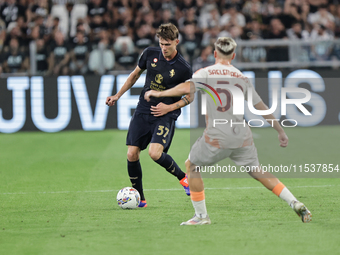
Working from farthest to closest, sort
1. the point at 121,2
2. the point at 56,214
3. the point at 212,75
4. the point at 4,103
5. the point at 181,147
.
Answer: the point at 121,2, the point at 4,103, the point at 181,147, the point at 56,214, the point at 212,75

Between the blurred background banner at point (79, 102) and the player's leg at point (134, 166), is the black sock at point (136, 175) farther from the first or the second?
the blurred background banner at point (79, 102)

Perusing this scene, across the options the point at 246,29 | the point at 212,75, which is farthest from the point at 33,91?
the point at 212,75

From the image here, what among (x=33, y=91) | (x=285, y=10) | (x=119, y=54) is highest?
(x=285, y=10)

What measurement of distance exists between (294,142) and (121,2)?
8.18 meters

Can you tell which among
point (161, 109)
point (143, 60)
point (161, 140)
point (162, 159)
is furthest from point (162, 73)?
point (162, 159)

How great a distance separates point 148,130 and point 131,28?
34.4ft

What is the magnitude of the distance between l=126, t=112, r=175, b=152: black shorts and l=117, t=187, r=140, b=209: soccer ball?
611 millimetres

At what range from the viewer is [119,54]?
15.1 m

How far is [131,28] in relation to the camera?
54.3 feet

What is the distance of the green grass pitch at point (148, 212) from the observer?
4668 millimetres

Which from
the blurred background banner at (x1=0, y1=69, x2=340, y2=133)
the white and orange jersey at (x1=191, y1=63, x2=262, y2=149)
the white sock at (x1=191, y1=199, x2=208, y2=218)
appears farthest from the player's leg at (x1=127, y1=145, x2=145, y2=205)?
the blurred background banner at (x1=0, y1=69, x2=340, y2=133)

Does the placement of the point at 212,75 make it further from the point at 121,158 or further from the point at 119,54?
the point at 119,54

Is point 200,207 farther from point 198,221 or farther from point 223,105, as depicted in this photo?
point 223,105

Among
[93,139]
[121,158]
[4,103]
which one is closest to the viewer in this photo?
[121,158]
